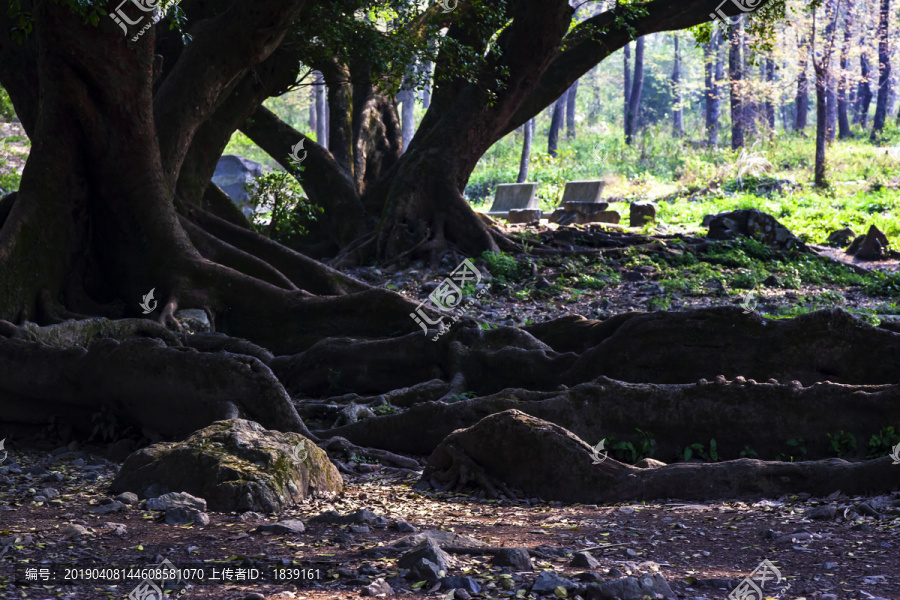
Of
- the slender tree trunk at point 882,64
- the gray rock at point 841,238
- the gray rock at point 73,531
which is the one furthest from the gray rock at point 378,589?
the slender tree trunk at point 882,64

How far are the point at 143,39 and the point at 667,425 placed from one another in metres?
6.25

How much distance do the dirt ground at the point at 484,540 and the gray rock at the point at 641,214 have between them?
54.4ft

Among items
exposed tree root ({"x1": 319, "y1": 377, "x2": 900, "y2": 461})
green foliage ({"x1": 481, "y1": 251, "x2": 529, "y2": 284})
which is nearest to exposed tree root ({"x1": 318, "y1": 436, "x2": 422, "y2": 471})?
exposed tree root ({"x1": 319, "y1": 377, "x2": 900, "y2": 461})

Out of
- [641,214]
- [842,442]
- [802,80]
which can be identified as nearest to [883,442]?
[842,442]

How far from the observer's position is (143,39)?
27.3ft

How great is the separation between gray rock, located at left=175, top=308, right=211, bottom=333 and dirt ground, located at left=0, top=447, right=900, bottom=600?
121 inches

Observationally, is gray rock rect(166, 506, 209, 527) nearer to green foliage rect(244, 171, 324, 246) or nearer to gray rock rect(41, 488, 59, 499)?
gray rock rect(41, 488, 59, 499)

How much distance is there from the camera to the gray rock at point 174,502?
4230 mm

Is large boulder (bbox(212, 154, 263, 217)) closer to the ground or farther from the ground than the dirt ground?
farther from the ground

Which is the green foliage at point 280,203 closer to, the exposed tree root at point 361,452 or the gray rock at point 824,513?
the exposed tree root at point 361,452

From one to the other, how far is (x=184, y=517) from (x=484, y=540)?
4.77ft

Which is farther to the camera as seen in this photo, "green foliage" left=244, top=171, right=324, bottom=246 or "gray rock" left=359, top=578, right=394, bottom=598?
"green foliage" left=244, top=171, right=324, bottom=246

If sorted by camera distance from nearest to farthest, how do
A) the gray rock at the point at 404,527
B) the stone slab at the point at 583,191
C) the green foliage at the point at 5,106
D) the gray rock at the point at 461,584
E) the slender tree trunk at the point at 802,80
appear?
1. the gray rock at the point at 461,584
2. the gray rock at the point at 404,527
3. the green foliage at the point at 5,106
4. the stone slab at the point at 583,191
5. the slender tree trunk at the point at 802,80

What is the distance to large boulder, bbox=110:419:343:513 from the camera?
4.39m
